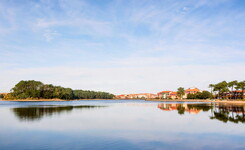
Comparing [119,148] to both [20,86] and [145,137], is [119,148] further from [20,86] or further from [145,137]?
[20,86]

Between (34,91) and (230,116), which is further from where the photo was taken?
(34,91)

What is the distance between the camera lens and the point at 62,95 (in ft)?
601

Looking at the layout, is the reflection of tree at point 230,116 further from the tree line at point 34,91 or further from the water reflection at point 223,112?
the tree line at point 34,91

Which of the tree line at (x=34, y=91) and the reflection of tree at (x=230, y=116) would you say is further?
the tree line at (x=34, y=91)

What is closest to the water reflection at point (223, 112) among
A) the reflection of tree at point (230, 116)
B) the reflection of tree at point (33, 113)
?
the reflection of tree at point (230, 116)

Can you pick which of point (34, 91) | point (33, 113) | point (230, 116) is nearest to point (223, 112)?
point (230, 116)

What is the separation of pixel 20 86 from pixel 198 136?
173960 millimetres

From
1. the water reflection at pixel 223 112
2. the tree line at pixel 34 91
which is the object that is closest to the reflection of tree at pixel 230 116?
the water reflection at pixel 223 112

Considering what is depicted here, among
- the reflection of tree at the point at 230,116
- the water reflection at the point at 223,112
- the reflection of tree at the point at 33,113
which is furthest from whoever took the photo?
the reflection of tree at the point at 33,113

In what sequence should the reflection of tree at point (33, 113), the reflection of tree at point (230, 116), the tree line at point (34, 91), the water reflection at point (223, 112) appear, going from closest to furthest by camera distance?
the reflection of tree at point (230, 116) → the water reflection at point (223, 112) → the reflection of tree at point (33, 113) → the tree line at point (34, 91)

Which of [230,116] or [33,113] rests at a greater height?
[33,113]

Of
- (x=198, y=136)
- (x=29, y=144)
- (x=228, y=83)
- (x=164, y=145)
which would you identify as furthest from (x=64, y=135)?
(x=228, y=83)

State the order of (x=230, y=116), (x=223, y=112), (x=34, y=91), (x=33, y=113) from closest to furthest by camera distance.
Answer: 1. (x=230, y=116)
2. (x=33, y=113)
3. (x=223, y=112)
4. (x=34, y=91)

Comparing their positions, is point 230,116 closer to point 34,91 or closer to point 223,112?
point 223,112
